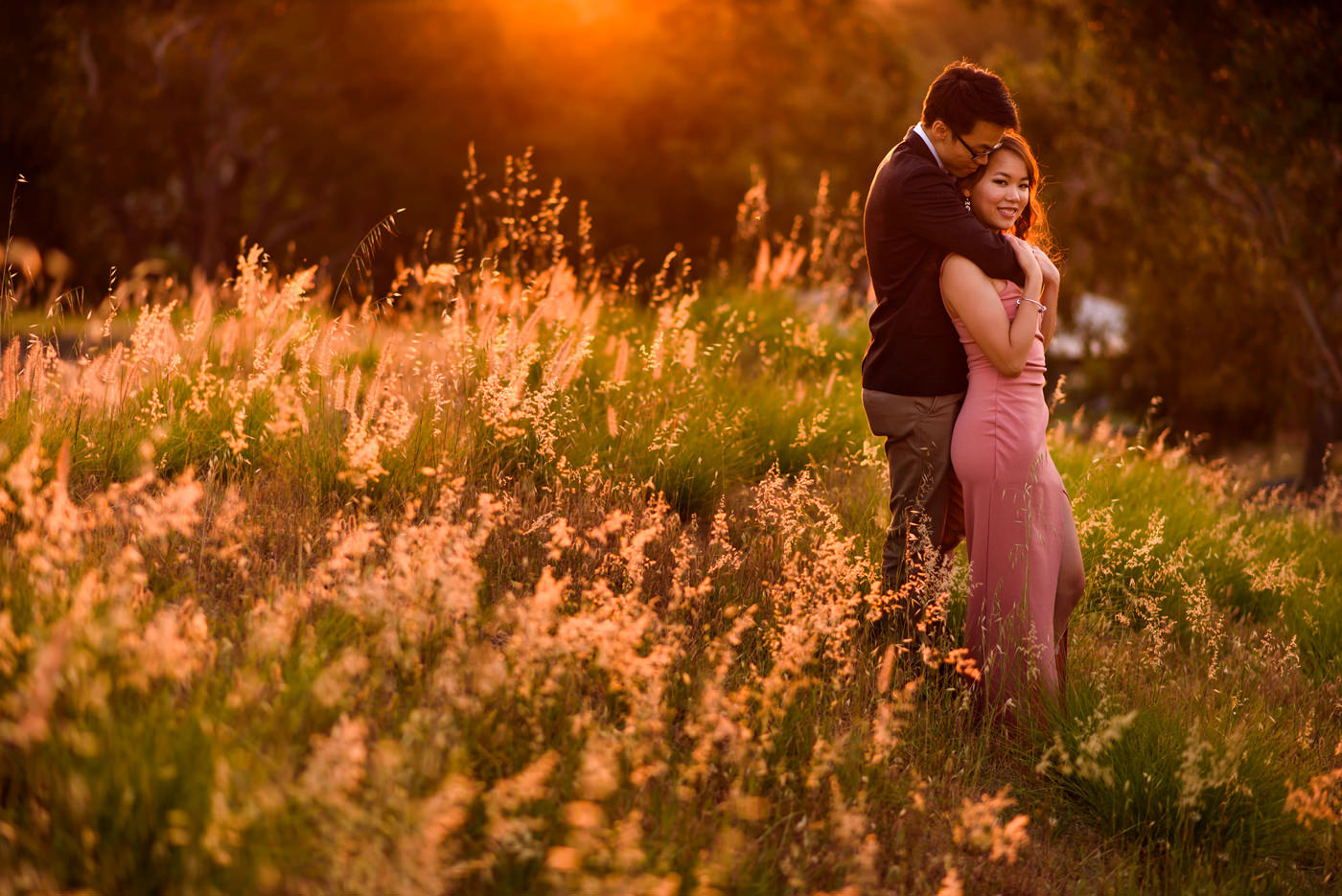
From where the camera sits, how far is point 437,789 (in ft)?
7.81

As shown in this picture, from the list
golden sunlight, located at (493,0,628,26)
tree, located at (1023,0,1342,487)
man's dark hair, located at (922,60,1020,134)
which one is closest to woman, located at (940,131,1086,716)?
man's dark hair, located at (922,60,1020,134)

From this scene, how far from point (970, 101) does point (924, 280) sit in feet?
2.22

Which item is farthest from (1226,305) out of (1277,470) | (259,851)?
(259,851)

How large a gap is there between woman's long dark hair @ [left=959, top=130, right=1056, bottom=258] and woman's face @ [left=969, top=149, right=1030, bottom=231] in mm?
18

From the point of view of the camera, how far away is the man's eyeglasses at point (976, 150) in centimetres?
375

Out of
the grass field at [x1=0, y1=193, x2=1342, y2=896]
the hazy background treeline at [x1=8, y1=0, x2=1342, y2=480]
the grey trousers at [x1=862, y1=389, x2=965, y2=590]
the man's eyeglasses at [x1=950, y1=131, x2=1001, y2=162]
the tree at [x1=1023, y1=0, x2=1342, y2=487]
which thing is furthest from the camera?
the hazy background treeline at [x1=8, y1=0, x2=1342, y2=480]

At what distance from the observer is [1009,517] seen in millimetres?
3697

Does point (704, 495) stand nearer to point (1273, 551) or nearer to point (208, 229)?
point (1273, 551)

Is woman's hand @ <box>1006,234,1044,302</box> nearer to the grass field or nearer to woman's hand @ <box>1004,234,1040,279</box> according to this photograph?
woman's hand @ <box>1004,234,1040,279</box>

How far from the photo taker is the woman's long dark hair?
12.5ft

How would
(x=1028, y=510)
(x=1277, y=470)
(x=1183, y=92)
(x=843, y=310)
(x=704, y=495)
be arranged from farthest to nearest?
(x=1277, y=470) < (x=1183, y=92) < (x=843, y=310) < (x=704, y=495) < (x=1028, y=510)

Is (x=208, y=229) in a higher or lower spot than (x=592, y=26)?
lower

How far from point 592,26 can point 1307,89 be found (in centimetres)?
1680

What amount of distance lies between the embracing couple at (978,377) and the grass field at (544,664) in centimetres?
27
